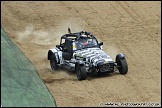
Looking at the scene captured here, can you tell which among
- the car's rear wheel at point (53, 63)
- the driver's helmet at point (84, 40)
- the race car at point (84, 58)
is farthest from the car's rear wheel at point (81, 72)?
the car's rear wheel at point (53, 63)

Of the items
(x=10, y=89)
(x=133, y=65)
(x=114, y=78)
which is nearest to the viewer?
(x=10, y=89)

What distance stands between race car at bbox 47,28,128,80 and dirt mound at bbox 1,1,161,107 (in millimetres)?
347

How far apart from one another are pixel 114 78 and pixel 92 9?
10.7 metres

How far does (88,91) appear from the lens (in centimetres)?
1709

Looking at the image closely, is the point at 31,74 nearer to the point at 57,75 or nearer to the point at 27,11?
the point at 57,75

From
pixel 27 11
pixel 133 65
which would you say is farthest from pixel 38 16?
pixel 133 65

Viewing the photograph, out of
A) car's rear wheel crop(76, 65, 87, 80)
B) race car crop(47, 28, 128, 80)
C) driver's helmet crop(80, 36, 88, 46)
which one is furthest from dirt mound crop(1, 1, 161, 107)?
driver's helmet crop(80, 36, 88, 46)

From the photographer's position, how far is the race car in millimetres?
17984

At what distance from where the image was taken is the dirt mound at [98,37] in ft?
55.7

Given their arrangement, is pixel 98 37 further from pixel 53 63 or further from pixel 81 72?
pixel 81 72

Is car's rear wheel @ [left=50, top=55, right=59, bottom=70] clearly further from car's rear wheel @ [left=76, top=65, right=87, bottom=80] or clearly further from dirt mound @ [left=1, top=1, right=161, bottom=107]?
car's rear wheel @ [left=76, top=65, right=87, bottom=80]

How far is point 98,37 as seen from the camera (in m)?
24.6

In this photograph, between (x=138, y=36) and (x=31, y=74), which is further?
(x=138, y=36)

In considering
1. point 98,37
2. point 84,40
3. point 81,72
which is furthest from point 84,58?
point 98,37
